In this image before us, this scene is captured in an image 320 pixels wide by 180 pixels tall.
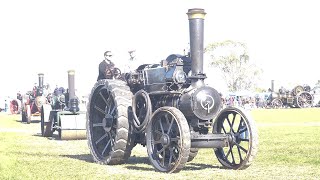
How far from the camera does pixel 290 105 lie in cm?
5903

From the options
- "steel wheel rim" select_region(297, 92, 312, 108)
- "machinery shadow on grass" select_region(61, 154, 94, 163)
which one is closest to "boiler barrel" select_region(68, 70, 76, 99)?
"machinery shadow on grass" select_region(61, 154, 94, 163)

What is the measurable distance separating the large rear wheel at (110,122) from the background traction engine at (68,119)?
19.0 feet

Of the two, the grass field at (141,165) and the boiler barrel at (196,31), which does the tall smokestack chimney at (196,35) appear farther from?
the grass field at (141,165)

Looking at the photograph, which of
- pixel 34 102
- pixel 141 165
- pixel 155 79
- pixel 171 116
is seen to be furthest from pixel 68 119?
pixel 34 102

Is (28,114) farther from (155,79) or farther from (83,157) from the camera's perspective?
(155,79)

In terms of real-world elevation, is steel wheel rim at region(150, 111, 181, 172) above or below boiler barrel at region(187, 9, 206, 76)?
below

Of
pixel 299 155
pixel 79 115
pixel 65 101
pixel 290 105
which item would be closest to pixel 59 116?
pixel 79 115

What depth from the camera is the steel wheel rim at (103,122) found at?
37.3 ft

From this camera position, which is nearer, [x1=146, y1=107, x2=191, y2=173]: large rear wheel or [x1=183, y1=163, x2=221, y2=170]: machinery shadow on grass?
[x1=146, y1=107, x2=191, y2=173]: large rear wheel

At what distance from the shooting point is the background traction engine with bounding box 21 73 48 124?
29.9m

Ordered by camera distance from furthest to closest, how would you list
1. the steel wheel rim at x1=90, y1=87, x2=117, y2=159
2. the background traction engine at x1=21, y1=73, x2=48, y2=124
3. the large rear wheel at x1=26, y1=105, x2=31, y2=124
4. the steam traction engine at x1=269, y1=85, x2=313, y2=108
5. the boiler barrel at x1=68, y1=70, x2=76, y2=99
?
1. the steam traction engine at x1=269, y1=85, x2=313, y2=108
2. the background traction engine at x1=21, y1=73, x2=48, y2=124
3. the large rear wheel at x1=26, y1=105, x2=31, y2=124
4. the boiler barrel at x1=68, y1=70, x2=76, y2=99
5. the steel wheel rim at x1=90, y1=87, x2=117, y2=159

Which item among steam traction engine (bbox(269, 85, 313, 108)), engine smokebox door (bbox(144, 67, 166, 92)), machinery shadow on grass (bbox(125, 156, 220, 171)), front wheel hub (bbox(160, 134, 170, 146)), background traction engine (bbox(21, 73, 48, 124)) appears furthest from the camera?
steam traction engine (bbox(269, 85, 313, 108))

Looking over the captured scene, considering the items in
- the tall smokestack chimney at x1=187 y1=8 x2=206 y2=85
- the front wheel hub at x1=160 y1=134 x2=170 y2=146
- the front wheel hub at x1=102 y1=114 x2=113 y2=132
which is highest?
the tall smokestack chimney at x1=187 y1=8 x2=206 y2=85

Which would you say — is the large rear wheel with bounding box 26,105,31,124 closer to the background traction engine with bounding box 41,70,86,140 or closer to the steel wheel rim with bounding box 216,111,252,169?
the background traction engine with bounding box 41,70,86,140
